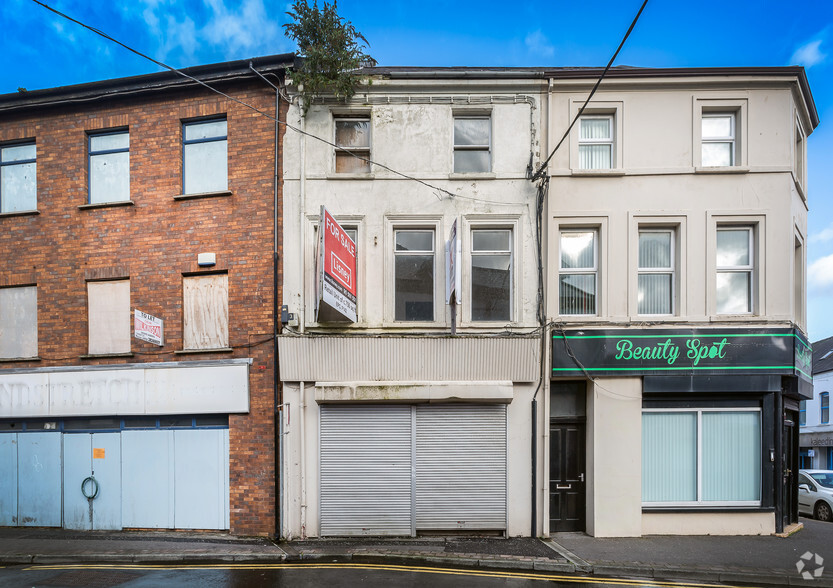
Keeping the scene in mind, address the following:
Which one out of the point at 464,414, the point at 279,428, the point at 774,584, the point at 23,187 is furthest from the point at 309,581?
the point at 23,187

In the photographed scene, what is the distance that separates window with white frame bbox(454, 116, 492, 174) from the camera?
37.6 ft

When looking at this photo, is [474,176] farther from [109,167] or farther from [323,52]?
[109,167]

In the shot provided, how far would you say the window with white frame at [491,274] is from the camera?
11203mm

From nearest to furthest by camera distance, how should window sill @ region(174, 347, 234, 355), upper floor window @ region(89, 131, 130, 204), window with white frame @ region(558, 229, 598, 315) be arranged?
1. window sill @ region(174, 347, 234, 355)
2. window with white frame @ region(558, 229, 598, 315)
3. upper floor window @ region(89, 131, 130, 204)

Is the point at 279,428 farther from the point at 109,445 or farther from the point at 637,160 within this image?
the point at 637,160

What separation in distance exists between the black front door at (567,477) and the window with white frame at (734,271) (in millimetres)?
4023

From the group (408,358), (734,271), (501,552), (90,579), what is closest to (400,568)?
(501,552)

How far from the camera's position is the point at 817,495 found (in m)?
14.6

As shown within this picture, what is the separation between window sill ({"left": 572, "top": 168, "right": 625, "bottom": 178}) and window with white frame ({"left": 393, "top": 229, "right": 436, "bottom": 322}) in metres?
3.26

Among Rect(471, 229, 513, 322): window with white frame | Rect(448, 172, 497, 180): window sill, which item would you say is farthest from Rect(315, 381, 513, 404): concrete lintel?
Rect(448, 172, 497, 180): window sill

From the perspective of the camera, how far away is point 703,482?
10.9 metres

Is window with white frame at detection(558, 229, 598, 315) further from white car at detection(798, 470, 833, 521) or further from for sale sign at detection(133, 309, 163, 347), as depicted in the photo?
white car at detection(798, 470, 833, 521)

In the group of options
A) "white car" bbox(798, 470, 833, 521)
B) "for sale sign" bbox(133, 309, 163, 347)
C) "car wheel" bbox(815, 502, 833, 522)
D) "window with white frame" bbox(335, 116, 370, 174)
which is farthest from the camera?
"white car" bbox(798, 470, 833, 521)

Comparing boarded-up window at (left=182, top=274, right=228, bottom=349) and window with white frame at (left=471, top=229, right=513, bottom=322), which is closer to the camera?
window with white frame at (left=471, top=229, right=513, bottom=322)
